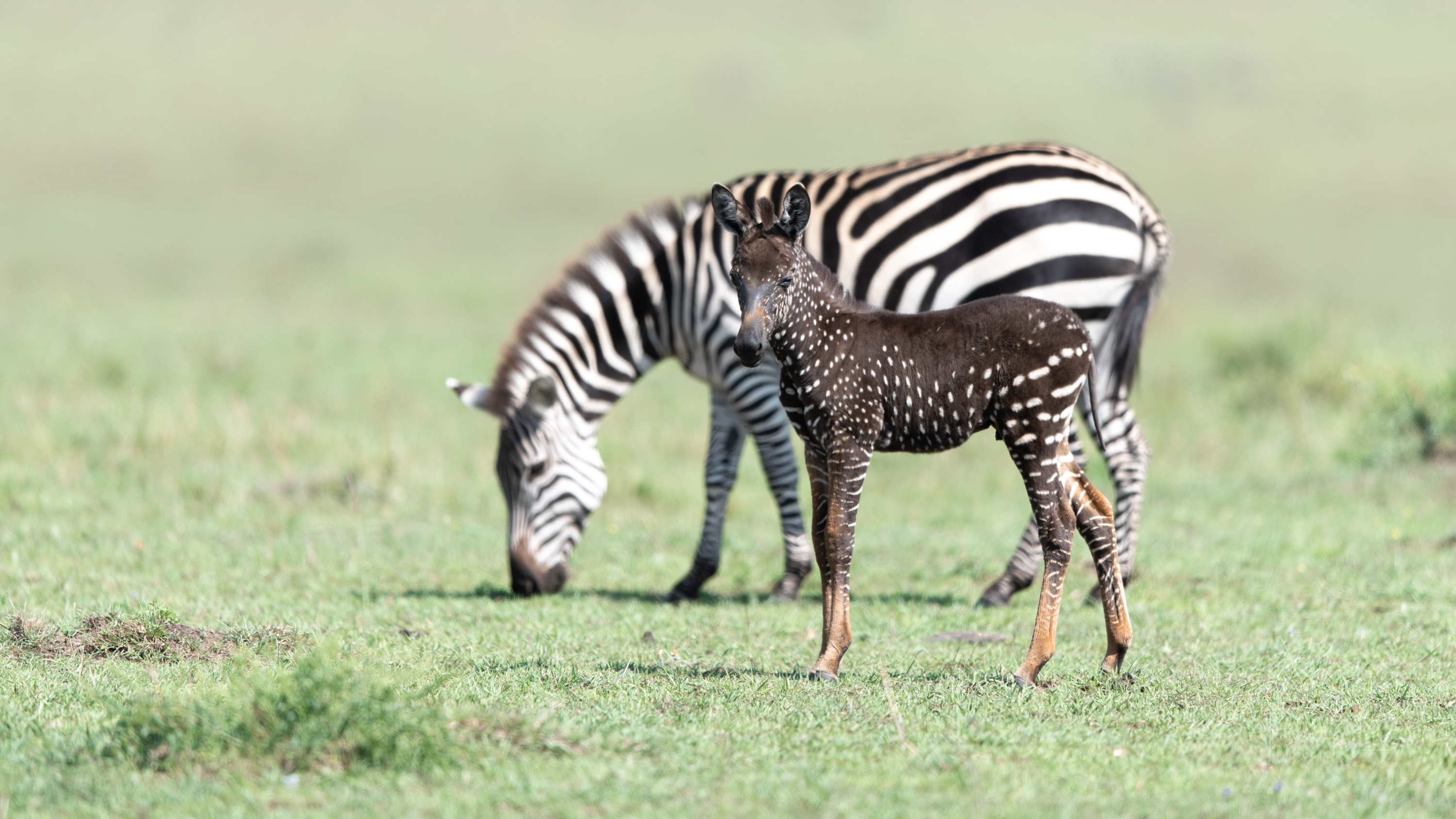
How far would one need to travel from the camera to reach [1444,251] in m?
40.0

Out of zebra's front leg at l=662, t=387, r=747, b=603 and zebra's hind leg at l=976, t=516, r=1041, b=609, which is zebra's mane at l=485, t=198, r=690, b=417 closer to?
zebra's front leg at l=662, t=387, r=747, b=603

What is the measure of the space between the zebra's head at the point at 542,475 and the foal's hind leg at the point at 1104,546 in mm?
4132

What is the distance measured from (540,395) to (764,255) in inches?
143

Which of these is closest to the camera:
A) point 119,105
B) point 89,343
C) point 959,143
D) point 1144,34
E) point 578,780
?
point 578,780

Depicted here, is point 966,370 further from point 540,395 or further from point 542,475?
point 542,475

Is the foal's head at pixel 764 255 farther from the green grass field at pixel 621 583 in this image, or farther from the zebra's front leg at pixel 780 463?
the zebra's front leg at pixel 780 463

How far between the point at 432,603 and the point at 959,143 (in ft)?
138

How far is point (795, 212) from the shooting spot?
6.41m

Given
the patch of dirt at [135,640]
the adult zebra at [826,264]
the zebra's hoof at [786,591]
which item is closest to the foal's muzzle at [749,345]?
the patch of dirt at [135,640]

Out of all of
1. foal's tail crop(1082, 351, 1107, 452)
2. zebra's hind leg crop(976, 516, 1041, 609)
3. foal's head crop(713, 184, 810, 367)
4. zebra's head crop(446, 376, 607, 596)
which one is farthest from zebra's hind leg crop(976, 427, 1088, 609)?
foal's head crop(713, 184, 810, 367)

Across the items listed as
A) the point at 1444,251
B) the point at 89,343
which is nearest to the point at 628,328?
the point at 89,343

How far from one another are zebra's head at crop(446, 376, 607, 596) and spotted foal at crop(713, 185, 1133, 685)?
3427 mm

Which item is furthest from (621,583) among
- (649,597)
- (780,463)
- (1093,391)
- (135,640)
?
(1093,391)

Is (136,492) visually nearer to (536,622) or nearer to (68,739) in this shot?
(536,622)
